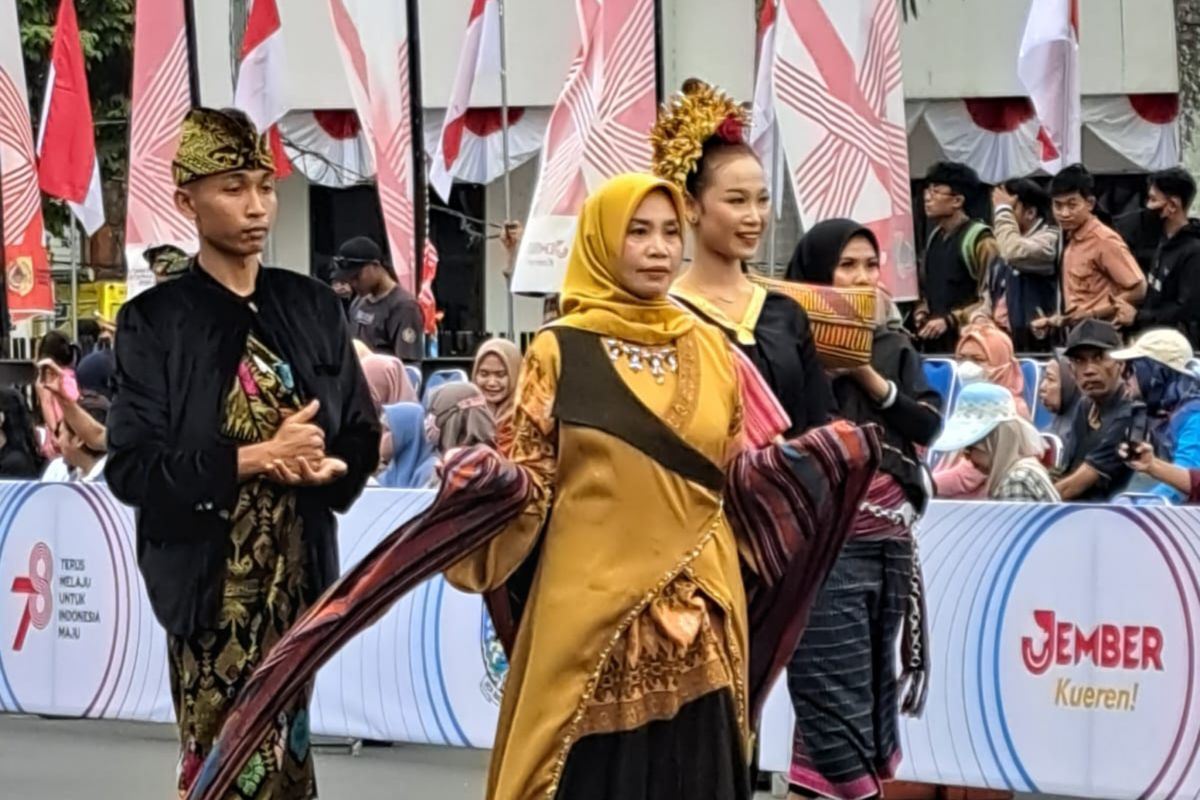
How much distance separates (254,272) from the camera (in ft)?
17.4

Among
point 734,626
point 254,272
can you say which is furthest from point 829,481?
point 254,272

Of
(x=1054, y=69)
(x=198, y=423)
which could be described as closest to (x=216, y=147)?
(x=198, y=423)

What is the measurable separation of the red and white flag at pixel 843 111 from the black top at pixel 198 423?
4752mm

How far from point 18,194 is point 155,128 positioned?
1.74 metres

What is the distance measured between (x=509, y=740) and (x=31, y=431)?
8025mm

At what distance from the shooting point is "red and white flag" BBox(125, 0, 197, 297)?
39.4 ft

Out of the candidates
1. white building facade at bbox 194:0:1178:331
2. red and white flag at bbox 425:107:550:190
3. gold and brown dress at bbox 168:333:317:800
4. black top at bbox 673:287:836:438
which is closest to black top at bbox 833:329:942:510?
black top at bbox 673:287:836:438

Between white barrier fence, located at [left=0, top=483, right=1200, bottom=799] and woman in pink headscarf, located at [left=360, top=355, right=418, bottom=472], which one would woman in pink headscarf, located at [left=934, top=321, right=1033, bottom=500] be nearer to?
white barrier fence, located at [left=0, top=483, right=1200, bottom=799]

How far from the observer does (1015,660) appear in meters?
8.01

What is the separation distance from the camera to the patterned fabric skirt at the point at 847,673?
20.5 feet

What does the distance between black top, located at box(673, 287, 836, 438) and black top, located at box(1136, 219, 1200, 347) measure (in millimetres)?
6023

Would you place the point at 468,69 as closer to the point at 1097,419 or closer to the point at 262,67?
the point at 262,67

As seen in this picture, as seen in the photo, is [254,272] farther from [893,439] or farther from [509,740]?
[893,439]

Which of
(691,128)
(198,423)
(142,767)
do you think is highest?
(691,128)
